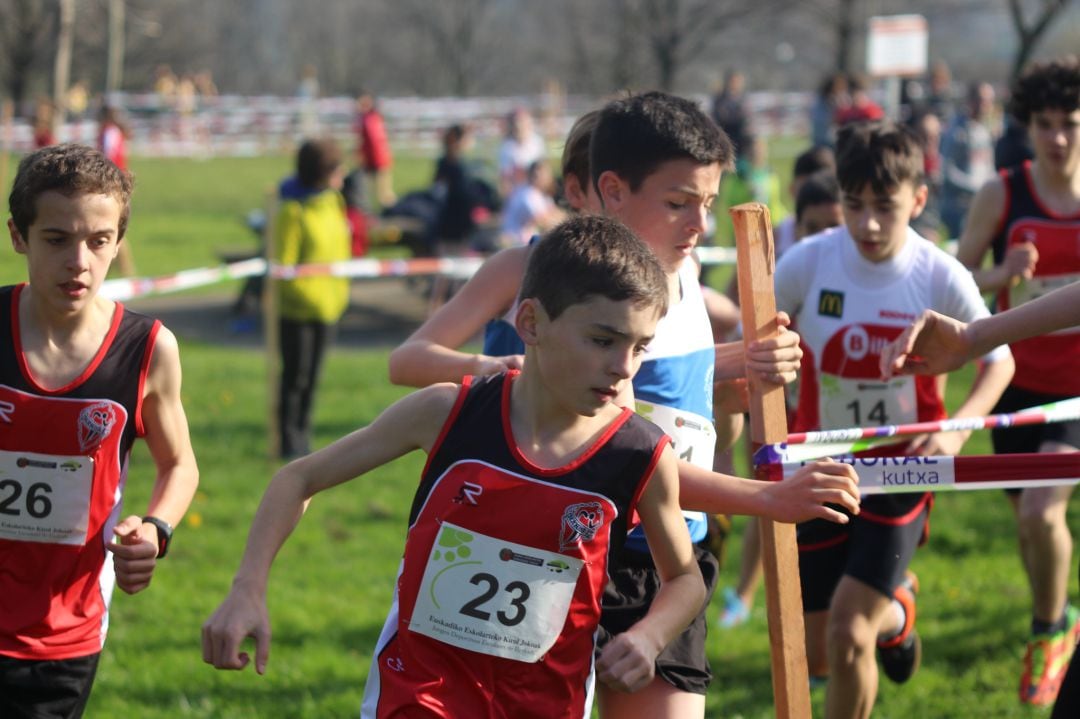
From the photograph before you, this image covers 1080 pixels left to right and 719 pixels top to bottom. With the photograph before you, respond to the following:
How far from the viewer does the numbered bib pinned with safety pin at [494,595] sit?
10.1 feet

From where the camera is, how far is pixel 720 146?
375 cm

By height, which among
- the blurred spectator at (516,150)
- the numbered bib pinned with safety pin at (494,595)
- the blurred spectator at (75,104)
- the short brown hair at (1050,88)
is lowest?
the numbered bib pinned with safety pin at (494,595)

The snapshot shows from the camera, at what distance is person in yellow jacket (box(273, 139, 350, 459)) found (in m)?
9.95

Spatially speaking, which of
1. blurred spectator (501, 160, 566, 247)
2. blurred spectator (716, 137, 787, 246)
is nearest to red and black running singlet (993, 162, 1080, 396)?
blurred spectator (501, 160, 566, 247)

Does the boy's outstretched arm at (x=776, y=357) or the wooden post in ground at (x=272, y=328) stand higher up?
the wooden post in ground at (x=272, y=328)

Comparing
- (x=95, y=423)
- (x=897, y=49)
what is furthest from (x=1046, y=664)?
(x=897, y=49)

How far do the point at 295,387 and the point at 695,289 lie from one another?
6466 millimetres

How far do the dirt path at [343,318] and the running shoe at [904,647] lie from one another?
32.7 ft

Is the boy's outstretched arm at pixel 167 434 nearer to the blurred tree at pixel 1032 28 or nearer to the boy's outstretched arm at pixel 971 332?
the boy's outstretched arm at pixel 971 332

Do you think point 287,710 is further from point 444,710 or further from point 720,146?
point 720,146

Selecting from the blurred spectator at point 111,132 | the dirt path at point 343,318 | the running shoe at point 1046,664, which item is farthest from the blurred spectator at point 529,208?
the running shoe at point 1046,664

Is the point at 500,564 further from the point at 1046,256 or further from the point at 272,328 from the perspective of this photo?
the point at 272,328

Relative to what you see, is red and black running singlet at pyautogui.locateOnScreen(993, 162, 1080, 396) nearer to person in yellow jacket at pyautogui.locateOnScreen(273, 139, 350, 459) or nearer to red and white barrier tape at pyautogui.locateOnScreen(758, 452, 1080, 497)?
red and white barrier tape at pyautogui.locateOnScreen(758, 452, 1080, 497)

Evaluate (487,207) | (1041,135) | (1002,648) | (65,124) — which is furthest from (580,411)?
(65,124)
